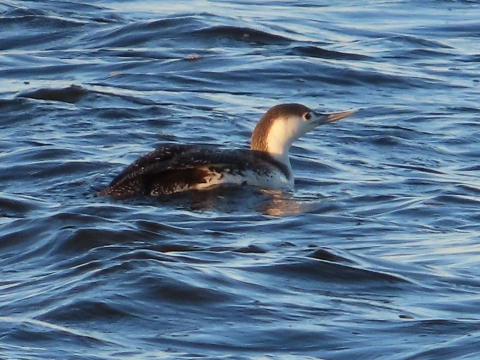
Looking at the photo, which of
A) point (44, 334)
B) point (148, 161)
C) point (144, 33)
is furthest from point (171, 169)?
point (144, 33)

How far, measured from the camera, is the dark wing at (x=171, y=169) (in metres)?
10.1

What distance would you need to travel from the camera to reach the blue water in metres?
6.81

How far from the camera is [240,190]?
34.9 ft

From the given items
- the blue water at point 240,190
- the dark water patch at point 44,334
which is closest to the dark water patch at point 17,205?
the blue water at point 240,190

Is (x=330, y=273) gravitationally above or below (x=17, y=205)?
above

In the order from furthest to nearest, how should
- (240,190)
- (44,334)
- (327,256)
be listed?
(240,190), (327,256), (44,334)

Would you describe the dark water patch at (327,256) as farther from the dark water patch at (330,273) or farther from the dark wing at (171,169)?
the dark wing at (171,169)

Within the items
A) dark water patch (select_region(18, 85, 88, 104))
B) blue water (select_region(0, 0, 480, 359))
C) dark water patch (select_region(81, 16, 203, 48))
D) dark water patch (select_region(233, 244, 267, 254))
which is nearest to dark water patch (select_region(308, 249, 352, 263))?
blue water (select_region(0, 0, 480, 359))

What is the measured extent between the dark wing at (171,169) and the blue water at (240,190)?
0.45 feet

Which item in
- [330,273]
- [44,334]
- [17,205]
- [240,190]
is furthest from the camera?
[240,190]

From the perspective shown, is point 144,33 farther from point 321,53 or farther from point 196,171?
point 196,171

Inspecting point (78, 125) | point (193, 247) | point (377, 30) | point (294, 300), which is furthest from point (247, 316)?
point (377, 30)

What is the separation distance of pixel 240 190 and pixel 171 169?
65 centimetres

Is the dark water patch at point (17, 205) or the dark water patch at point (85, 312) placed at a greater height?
the dark water patch at point (85, 312)
